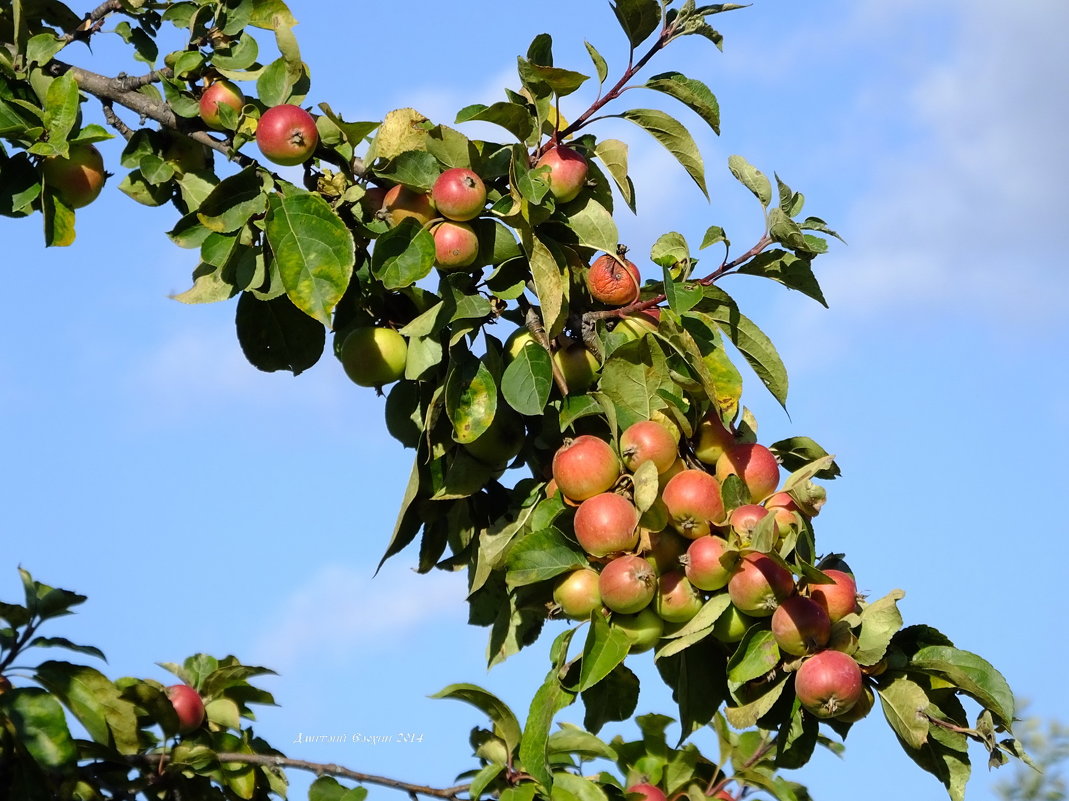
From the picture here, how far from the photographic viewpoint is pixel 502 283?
2627mm

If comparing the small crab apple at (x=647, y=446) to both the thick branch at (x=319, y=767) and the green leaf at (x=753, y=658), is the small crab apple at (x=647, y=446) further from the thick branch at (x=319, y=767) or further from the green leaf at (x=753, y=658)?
the thick branch at (x=319, y=767)

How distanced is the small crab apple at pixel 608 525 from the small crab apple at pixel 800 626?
1.02 ft

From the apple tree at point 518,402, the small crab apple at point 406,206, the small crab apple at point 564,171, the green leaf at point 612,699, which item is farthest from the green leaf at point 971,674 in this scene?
the small crab apple at point 406,206

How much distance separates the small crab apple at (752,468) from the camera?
2.56 metres

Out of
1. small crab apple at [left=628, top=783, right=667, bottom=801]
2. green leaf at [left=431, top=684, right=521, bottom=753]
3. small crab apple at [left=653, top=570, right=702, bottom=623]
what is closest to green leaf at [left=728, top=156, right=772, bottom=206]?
small crab apple at [left=653, top=570, right=702, bottom=623]

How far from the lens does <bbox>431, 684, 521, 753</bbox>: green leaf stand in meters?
2.63

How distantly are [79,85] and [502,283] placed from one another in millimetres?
1070

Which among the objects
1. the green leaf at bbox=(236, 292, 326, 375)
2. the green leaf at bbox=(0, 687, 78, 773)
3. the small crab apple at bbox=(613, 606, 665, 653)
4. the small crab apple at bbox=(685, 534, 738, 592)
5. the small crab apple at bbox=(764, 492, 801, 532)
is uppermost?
the green leaf at bbox=(236, 292, 326, 375)

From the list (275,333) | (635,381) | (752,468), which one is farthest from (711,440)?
(275,333)

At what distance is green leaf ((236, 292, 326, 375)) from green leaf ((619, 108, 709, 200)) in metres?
0.84

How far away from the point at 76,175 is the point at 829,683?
193 cm

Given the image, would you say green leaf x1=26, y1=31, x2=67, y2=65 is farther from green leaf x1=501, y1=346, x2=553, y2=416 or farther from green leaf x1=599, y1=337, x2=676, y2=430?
green leaf x1=599, y1=337, x2=676, y2=430

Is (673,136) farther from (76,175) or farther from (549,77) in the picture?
(76,175)

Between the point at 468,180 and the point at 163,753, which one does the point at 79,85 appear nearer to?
the point at 468,180
